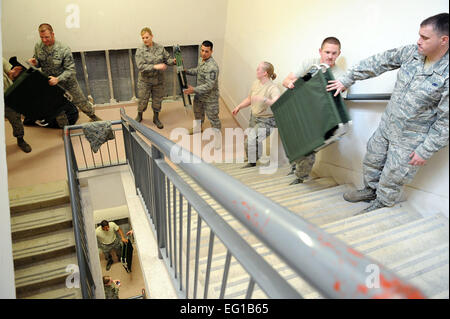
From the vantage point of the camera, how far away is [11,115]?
7.64 feet

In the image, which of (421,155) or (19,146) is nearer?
(421,155)

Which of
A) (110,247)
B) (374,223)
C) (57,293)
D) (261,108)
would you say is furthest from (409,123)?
(110,247)

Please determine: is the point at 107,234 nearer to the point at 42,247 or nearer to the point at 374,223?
the point at 42,247

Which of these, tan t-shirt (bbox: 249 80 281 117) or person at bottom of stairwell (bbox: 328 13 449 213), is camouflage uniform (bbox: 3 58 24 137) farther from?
person at bottom of stairwell (bbox: 328 13 449 213)

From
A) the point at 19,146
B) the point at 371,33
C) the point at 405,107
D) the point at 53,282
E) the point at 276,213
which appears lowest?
the point at 53,282

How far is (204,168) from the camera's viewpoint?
0.49m

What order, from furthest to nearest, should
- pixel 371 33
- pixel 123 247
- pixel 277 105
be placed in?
pixel 123 247
pixel 277 105
pixel 371 33

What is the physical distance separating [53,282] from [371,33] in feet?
8.38

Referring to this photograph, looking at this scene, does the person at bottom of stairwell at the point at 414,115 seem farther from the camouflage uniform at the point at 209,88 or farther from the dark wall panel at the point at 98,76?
the dark wall panel at the point at 98,76

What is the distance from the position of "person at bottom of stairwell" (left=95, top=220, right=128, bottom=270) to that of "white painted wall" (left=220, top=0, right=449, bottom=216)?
3.25 meters

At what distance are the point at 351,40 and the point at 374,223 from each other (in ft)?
1.73

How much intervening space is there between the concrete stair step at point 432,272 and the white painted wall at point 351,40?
1.5 inches
